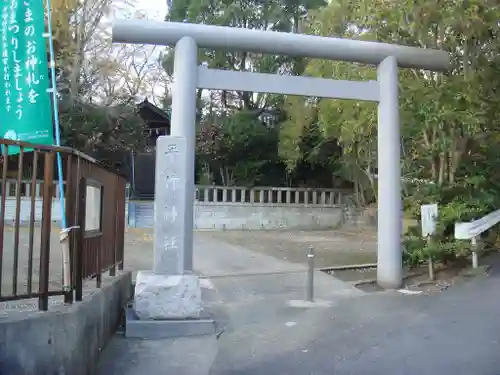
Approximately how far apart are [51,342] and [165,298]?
2287 millimetres

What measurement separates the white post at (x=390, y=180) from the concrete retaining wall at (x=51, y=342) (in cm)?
561

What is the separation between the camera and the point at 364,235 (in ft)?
67.2

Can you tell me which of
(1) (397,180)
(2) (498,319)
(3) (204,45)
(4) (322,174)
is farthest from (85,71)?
(2) (498,319)

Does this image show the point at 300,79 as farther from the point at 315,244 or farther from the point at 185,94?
the point at 315,244

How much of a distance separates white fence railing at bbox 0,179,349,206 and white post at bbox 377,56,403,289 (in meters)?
14.5

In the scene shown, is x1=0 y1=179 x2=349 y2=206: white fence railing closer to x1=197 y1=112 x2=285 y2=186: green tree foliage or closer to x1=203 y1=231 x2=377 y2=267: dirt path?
x1=197 y1=112 x2=285 y2=186: green tree foliage

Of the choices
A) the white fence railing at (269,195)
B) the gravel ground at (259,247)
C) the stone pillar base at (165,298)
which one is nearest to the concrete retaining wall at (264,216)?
the white fence railing at (269,195)

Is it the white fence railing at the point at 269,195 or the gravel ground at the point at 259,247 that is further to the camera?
Answer: the white fence railing at the point at 269,195

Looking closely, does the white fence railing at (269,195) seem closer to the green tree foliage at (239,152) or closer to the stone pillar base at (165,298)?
the green tree foliage at (239,152)

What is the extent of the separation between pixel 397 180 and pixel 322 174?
17775mm

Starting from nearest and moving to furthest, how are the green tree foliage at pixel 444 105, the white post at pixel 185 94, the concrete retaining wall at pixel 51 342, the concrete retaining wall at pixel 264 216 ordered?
the concrete retaining wall at pixel 51 342
the white post at pixel 185 94
the green tree foliage at pixel 444 105
the concrete retaining wall at pixel 264 216

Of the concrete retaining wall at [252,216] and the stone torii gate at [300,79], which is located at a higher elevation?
the stone torii gate at [300,79]

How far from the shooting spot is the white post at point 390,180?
351 inches

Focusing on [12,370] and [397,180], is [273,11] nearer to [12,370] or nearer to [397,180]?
[397,180]
